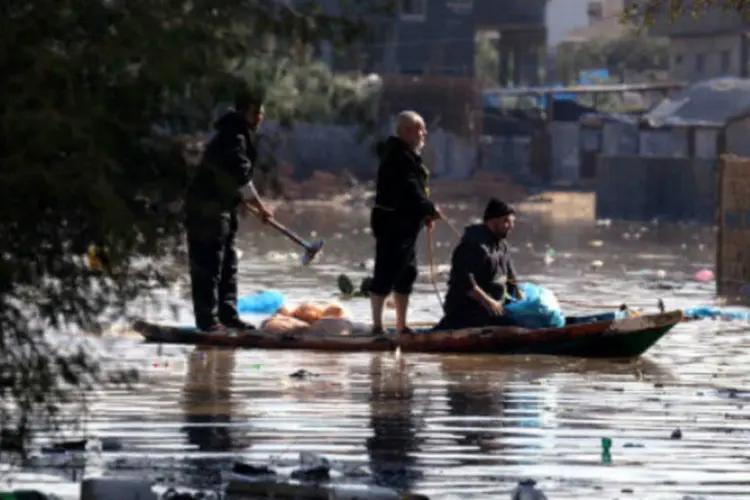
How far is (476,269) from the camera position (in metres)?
15.7

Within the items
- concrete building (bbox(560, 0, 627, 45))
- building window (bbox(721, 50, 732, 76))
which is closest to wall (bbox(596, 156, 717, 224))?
building window (bbox(721, 50, 732, 76))

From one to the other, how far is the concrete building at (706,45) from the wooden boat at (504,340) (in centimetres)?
5188

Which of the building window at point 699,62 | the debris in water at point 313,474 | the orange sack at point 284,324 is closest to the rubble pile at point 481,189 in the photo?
the building window at point 699,62

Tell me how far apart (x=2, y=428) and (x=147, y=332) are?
7.95 metres

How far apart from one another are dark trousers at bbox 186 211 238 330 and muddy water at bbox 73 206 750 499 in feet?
1.89

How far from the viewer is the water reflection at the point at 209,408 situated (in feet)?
33.0

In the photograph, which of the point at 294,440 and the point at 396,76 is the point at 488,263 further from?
the point at 396,76

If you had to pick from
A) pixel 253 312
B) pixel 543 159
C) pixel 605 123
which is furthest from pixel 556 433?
pixel 543 159

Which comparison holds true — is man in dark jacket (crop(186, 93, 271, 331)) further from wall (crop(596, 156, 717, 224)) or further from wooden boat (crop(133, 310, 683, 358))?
wall (crop(596, 156, 717, 224))

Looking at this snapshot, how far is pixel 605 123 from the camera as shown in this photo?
186 ft

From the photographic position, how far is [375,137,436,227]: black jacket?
52.9 ft

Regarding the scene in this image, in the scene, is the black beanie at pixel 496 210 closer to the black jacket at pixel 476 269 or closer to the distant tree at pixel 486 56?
the black jacket at pixel 476 269

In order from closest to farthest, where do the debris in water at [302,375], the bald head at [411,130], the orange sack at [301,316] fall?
the debris in water at [302,375], the bald head at [411,130], the orange sack at [301,316]

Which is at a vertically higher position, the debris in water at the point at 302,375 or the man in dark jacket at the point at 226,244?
the man in dark jacket at the point at 226,244
